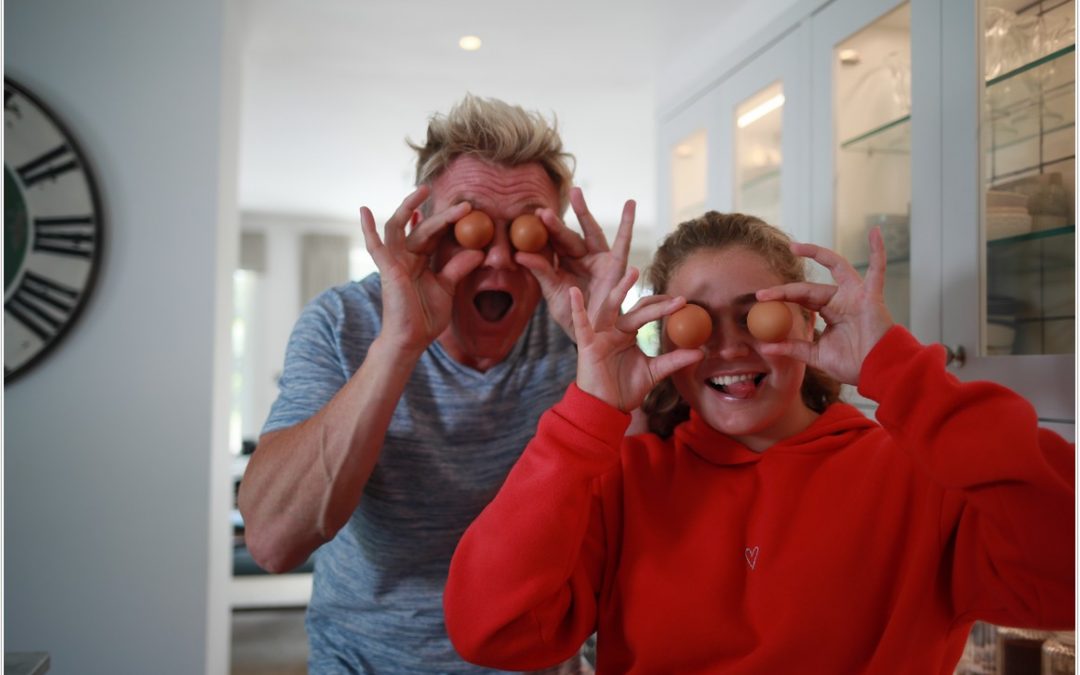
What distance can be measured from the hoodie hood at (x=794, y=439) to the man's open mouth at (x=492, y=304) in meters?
0.37

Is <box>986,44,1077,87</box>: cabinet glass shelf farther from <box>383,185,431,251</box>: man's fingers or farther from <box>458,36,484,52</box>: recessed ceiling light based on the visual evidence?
<box>458,36,484,52</box>: recessed ceiling light

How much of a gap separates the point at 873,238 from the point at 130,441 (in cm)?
234

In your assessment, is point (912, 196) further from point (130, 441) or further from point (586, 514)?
point (130, 441)

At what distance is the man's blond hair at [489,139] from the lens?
4.12ft

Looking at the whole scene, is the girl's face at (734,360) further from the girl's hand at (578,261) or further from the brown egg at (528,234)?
the brown egg at (528,234)

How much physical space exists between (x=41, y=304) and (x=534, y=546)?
2.16m

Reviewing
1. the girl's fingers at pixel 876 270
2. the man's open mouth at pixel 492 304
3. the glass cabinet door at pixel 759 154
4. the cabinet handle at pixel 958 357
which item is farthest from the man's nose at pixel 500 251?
the glass cabinet door at pixel 759 154

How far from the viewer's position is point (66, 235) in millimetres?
2486

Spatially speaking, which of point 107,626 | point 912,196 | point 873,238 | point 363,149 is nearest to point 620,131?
point 363,149

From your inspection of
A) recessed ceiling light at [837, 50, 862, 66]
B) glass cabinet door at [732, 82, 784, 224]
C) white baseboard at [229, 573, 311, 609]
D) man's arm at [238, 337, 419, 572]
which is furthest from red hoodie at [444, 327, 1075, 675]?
white baseboard at [229, 573, 311, 609]

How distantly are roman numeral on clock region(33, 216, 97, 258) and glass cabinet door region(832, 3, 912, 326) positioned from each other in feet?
7.21

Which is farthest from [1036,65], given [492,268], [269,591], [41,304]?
[269,591]

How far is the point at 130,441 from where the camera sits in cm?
253

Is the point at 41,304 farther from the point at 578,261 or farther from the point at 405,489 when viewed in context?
the point at 578,261
